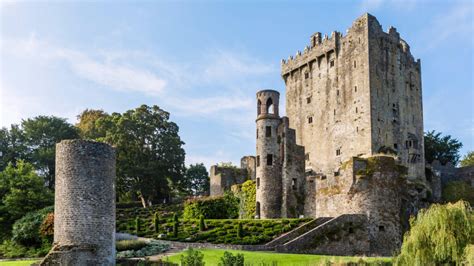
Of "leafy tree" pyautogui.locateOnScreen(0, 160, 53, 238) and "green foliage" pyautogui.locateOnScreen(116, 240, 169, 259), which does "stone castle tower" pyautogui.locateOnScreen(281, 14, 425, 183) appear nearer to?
"green foliage" pyautogui.locateOnScreen(116, 240, 169, 259)

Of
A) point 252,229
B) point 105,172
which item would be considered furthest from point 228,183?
point 105,172

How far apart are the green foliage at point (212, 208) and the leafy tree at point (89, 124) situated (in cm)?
1989

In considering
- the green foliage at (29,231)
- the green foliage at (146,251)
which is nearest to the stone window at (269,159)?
the green foliage at (146,251)

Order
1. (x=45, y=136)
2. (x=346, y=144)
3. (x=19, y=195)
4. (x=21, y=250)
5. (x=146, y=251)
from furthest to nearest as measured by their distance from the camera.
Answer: (x=45, y=136)
(x=346, y=144)
(x=19, y=195)
(x=21, y=250)
(x=146, y=251)

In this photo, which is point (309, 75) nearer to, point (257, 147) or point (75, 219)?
point (257, 147)

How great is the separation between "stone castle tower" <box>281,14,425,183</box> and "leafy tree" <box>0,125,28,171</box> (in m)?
29.8

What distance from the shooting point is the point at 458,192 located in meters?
51.8

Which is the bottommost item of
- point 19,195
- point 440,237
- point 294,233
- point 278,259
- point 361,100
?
point 278,259

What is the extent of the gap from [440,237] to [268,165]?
24.1m

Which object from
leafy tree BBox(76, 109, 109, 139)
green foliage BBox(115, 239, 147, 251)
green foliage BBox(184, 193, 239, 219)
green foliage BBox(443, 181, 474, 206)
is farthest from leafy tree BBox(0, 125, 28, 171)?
green foliage BBox(443, 181, 474, 206)

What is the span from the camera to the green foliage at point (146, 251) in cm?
3084

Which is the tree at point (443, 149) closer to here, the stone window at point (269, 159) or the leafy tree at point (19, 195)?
the stone window at point (269, 159)

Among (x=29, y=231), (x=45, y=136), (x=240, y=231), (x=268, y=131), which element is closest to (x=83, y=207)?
(x=240, y=231)

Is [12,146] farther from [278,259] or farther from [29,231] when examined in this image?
[278,259]
